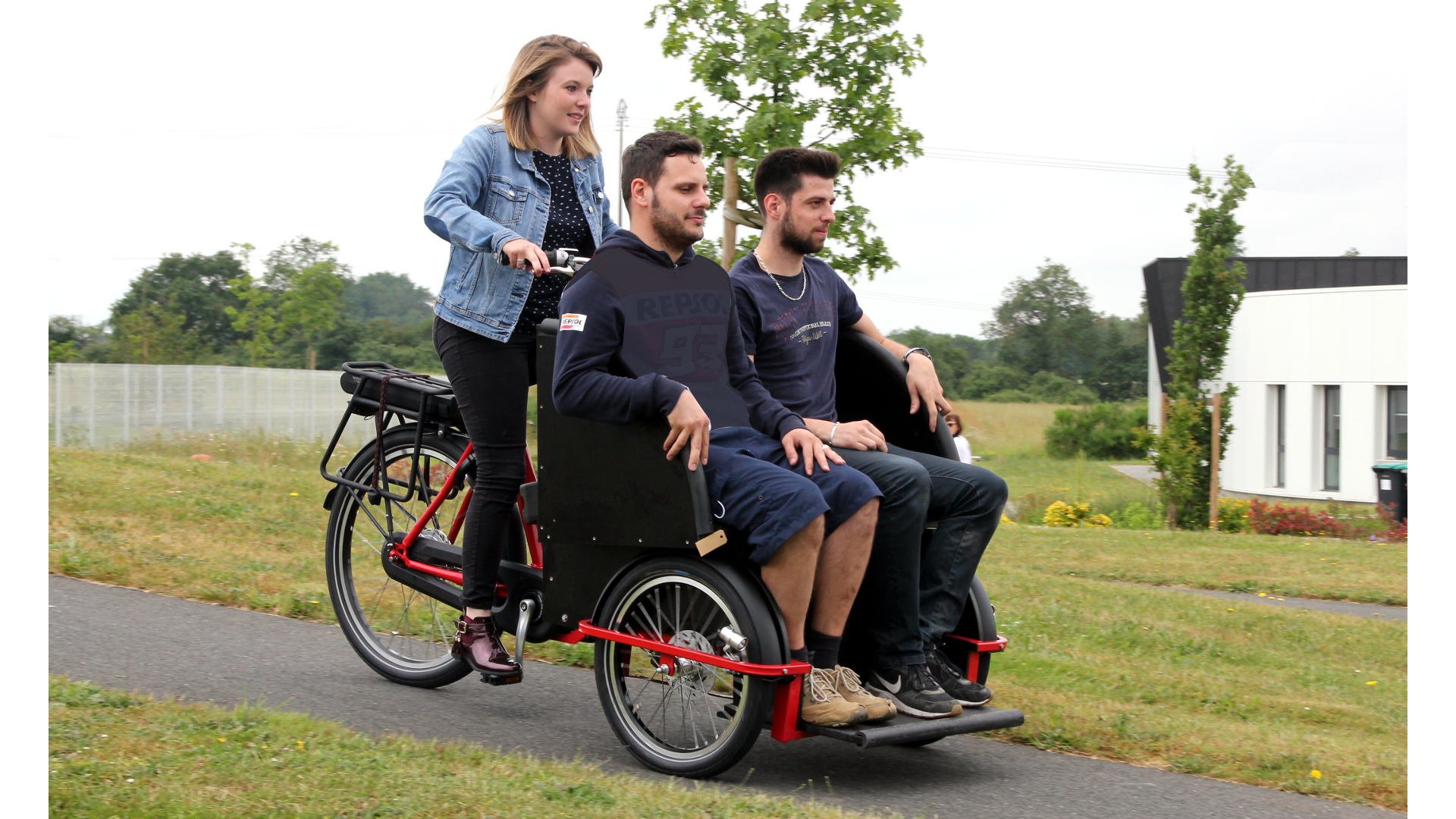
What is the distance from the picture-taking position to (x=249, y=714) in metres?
4.48

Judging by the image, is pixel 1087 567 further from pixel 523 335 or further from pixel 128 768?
pixel 128 768

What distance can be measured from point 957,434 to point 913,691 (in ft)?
8.30

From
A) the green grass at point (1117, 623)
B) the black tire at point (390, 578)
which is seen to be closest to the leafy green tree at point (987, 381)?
the green grass at point (1117, 623)

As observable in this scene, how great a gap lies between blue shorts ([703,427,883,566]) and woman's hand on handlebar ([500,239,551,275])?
2.52 ft

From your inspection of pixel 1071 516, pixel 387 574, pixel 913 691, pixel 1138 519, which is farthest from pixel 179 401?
pixel 913 691

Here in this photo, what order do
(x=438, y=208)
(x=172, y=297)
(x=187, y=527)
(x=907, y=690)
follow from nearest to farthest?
(x=907, y=690) → (x=438, y=208) → (x=187, y=527) → (x=172, y=297)

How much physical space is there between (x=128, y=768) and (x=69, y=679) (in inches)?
57.6

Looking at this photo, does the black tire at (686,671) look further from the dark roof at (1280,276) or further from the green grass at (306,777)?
the dark roof at (1280,276)

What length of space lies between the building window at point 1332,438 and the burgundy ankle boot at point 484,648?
30.0 meters

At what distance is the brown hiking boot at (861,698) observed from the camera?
4.24 m

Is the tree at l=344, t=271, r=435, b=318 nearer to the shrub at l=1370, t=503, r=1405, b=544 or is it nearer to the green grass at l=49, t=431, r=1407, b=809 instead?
the shrub at l=1370, t=503, r=1405, b=544

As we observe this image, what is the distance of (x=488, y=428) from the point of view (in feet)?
16.3

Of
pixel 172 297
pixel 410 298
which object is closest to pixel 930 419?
pixel 172 297

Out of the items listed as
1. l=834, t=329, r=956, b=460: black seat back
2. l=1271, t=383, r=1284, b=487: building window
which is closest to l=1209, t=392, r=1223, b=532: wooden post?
l=1271, t=383, r=1284, b=487: building window
